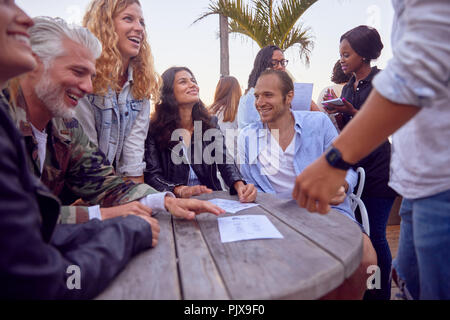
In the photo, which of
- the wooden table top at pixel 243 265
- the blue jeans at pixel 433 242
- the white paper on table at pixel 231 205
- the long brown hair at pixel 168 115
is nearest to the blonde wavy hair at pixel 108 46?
the long brown hair at pixel 168 115

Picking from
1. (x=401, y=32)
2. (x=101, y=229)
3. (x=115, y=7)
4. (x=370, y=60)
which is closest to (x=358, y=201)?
(x=370, y=60)

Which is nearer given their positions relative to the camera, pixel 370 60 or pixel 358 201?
pixel 358 201

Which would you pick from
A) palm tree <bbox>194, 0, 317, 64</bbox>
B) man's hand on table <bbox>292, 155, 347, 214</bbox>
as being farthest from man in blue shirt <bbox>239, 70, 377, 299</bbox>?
palm tree <bbox>194, 0, 317, 64</bbox>

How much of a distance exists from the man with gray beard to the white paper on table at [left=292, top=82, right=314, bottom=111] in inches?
70.5

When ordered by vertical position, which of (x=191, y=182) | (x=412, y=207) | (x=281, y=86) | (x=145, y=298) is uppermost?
(x=281, y=86)

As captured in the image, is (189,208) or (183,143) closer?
(189,208)

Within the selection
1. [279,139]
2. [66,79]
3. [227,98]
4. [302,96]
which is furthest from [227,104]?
[66,79]

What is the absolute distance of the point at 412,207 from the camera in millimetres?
970

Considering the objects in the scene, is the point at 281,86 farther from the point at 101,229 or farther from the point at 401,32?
the point at 101,229

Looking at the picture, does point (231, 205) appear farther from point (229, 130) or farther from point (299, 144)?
point (229, 130)

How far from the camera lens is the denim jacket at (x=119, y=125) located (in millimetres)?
1979

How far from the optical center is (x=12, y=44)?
0.85m

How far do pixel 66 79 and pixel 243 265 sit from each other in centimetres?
129

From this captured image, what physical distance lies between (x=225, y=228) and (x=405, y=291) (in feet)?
2.26
